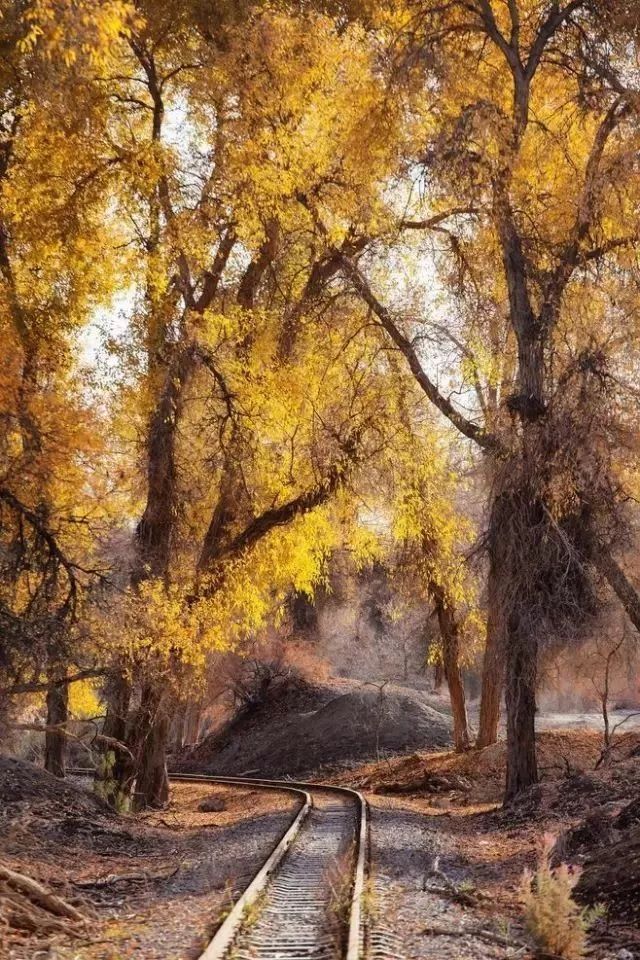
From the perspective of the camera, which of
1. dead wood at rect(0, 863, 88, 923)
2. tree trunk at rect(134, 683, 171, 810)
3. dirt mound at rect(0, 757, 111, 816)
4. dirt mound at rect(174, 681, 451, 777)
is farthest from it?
dirt mound at rect(174, 681, 451, 777)

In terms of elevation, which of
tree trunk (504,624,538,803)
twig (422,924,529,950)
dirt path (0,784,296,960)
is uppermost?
tree trunk (504,624,538,803)

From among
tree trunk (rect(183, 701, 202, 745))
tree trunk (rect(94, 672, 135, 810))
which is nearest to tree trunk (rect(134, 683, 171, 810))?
tree trunk (rect(94, 672, 135, 810))

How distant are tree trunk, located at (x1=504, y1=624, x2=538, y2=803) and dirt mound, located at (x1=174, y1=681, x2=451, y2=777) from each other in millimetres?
14899

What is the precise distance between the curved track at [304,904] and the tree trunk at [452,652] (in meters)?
9.86

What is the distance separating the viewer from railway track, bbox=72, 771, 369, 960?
7.04m

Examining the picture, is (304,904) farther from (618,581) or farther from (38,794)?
(618,581)

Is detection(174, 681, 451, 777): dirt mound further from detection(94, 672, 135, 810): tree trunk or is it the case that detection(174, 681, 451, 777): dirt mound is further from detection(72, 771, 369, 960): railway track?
detection(72, 771, 369, 960): railway track

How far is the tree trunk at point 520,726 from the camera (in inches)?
637

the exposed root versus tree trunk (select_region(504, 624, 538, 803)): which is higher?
tree trunk (select_region(504, 624, 538, 803))

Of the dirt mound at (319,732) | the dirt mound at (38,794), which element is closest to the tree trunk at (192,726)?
the dirt mound at (319,732)

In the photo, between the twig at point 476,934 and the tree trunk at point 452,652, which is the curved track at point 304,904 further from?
the tree trunk at point 452,652

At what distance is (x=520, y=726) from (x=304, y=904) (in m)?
8.68

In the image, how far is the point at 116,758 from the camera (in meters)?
19.7

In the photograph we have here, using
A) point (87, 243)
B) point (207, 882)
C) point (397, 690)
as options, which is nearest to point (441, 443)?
point (87, 243)
